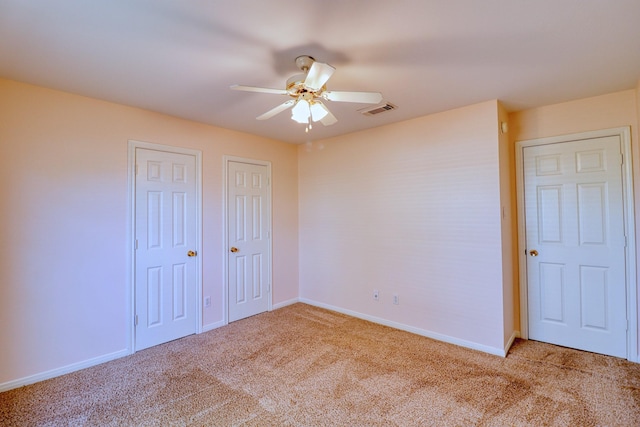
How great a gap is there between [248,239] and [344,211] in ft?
4.36

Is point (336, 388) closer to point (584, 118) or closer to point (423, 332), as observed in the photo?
point (423, 332)

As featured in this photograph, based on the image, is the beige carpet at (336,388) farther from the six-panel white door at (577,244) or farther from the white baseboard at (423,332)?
the six-panel white door at (577,244)

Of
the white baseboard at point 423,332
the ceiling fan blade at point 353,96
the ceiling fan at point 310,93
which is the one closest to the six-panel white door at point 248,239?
the white baseboard at point 423,332

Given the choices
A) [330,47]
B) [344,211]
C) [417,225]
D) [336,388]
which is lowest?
[336,388]

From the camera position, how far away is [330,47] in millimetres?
1913

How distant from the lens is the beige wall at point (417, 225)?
2.86 metres

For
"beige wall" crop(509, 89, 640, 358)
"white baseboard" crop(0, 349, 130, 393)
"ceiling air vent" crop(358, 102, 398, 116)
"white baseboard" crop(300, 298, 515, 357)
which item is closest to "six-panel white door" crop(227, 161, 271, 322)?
"white baseboard" crop(300, 298, 515, 357)

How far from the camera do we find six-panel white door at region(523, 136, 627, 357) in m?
2.71

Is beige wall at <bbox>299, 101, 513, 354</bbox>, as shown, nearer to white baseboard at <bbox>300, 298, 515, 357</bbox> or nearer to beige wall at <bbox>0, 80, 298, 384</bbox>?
white baseboard at <bbox>300, 298, 515, 357</bbox>

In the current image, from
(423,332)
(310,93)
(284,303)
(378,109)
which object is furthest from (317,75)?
(284,303)

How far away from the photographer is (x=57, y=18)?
1618 mm

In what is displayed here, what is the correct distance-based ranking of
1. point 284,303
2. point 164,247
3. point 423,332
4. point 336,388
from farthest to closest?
point 284,303 < point 423,332 < point 164,247 < point 336,388

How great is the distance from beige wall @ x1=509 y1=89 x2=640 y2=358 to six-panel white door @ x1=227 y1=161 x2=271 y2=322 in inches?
121

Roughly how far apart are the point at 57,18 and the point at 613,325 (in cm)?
471
